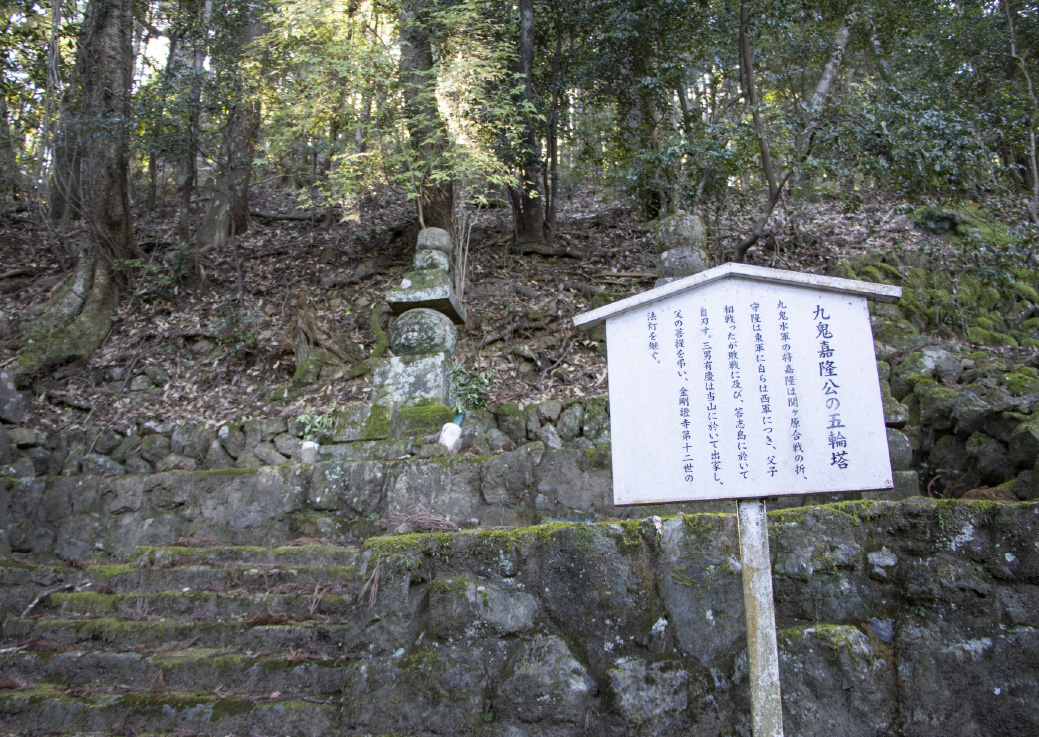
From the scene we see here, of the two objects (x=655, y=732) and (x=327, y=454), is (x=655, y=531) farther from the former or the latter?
(x=327, y=454)

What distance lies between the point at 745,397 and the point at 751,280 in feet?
1.65

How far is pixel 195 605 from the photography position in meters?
4.01

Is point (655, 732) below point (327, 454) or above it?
below

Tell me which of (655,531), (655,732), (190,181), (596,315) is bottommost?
(655,732)

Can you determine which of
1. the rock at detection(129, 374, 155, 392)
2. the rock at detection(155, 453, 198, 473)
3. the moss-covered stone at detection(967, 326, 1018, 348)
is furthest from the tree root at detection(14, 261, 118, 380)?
the moss-covered stone at detection(967, 326, 1018, 348)

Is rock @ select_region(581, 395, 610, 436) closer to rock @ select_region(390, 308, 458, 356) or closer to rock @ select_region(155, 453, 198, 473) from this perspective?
rock @ select_region(390, 308, 458, 356)

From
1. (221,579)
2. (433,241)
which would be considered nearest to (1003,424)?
(433,241)

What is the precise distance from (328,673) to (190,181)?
9391 mm

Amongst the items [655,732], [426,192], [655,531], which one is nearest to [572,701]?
[655,732]

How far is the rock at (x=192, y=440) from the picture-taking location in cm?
679

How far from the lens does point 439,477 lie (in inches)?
191

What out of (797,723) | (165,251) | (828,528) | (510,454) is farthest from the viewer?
(165,251)

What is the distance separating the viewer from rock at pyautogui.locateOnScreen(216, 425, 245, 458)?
6637 mm

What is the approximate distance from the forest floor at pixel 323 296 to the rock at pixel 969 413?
313cm
